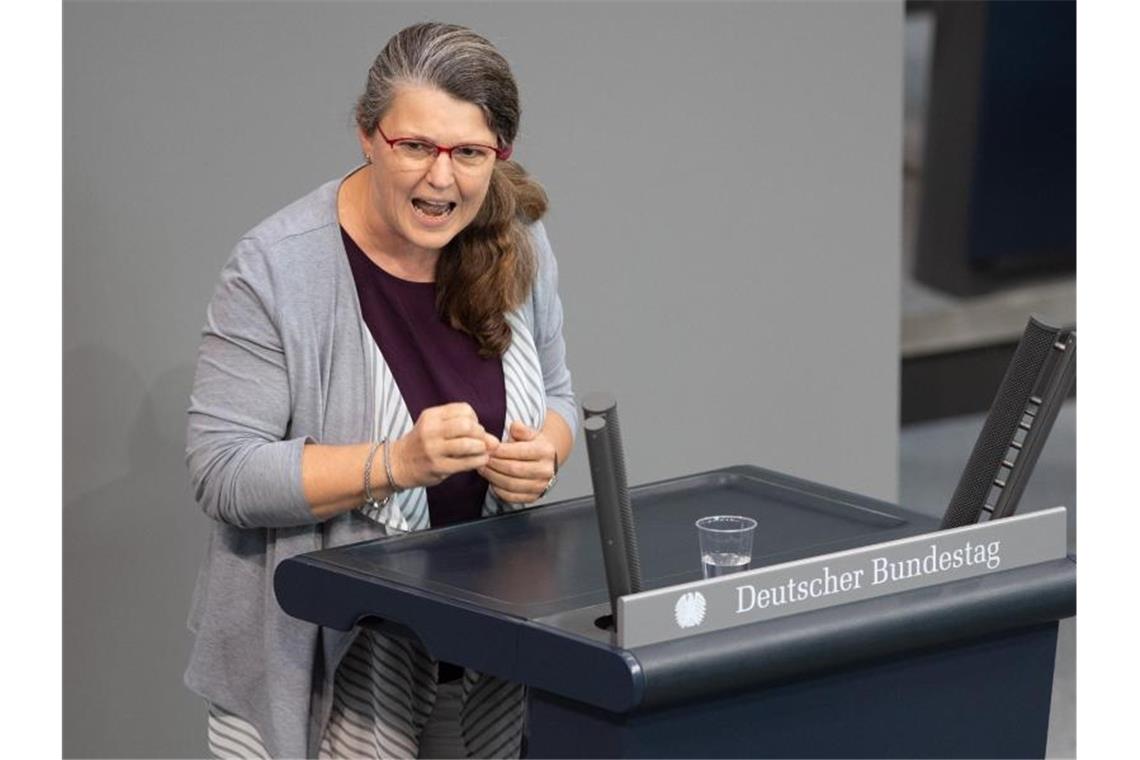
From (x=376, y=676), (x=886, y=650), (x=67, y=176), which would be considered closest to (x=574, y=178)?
(x=67, y=176)

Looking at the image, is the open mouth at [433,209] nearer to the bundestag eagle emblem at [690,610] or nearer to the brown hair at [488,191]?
the brown hair at [488,191]

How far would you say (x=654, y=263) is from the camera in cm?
431

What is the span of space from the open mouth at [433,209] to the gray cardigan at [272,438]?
5.7 inches

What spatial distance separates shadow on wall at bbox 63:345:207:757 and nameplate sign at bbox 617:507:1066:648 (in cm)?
166

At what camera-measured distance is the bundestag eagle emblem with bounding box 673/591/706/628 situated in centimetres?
229

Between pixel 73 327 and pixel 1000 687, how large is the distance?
6.10ft

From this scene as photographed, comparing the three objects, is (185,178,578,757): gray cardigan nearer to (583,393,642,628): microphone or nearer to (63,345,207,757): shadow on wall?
(583,393,642,628): microphone

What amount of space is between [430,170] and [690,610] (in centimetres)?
77

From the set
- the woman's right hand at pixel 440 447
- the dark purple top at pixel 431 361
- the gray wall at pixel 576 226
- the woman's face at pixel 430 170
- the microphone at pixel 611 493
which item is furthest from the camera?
the gray wall at pixel 576 226

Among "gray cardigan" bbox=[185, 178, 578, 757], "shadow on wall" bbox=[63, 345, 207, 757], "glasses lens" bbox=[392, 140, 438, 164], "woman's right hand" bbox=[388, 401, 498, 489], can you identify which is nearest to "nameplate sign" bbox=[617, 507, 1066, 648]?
"woman's right hand" bbox=[388, 401, 498, 489]

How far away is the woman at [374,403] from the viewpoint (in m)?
2.71

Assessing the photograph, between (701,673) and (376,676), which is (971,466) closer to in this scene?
(701,673)

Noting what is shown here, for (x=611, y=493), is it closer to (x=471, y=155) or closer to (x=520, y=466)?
(x=520, y=466)

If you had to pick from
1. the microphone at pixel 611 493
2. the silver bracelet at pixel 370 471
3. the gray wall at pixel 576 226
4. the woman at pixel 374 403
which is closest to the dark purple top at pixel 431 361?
the woman at pixel 374 403
